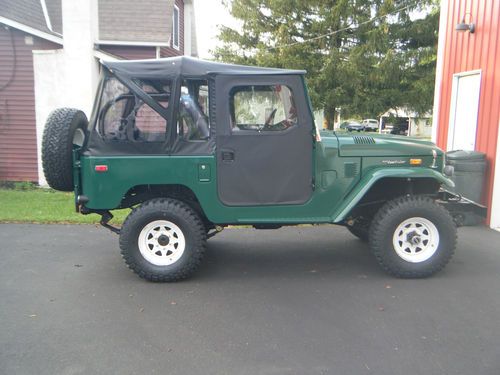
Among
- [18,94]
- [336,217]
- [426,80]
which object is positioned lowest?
[336,217]

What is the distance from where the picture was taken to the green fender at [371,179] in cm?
491

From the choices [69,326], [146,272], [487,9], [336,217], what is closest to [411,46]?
[487,9]

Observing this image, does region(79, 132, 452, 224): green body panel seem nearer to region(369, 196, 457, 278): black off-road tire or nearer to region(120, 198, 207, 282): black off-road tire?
region(120, 198, 207, 282): black off-road tire

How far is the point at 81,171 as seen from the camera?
491cm

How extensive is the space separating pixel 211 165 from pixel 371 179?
1712mm

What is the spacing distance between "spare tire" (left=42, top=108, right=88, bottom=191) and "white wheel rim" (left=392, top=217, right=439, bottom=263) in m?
3.58

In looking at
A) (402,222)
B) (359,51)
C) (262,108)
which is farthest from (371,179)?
(359,51)

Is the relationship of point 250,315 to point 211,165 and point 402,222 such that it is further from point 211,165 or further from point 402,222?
point 402,222

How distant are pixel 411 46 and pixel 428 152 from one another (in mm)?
14431

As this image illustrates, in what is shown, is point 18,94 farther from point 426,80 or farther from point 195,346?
point 426,80

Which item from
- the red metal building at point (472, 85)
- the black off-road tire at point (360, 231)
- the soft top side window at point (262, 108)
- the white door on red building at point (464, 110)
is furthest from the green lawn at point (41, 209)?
the white door on red building at point (464, 110)

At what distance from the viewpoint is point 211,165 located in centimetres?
485

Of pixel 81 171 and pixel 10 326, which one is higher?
pixel 81 171

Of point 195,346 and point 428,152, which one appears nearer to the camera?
point 195,346
